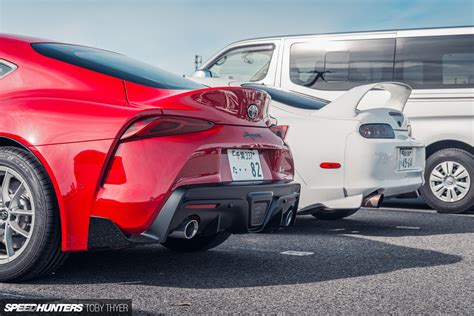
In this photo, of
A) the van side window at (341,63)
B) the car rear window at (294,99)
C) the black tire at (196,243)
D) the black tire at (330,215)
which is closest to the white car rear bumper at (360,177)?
the car rear window at (294,99)

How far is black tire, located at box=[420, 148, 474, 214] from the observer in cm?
870

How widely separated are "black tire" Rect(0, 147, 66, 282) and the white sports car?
8.98ft

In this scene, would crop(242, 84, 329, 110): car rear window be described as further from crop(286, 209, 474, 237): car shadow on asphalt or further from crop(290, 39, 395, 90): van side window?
crop(290, 39, 395, 90): van side window

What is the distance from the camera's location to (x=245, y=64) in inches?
392

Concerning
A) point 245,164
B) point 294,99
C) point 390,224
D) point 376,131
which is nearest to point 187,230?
point 245,164

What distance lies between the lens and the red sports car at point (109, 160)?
3.71 meters

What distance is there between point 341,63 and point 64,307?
274 inches

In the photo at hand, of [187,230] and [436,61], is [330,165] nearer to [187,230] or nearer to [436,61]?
[187,230]

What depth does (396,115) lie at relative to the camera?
6.76m

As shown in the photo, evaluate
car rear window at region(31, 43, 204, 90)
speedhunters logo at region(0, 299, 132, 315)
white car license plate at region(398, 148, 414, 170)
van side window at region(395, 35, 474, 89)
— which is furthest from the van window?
speedhunters logo at region(0, 299, 132, 315)

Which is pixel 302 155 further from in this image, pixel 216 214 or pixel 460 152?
pixel 460 152

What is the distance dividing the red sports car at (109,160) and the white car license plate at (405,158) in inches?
97.0

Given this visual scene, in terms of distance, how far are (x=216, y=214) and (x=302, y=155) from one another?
8.01ft

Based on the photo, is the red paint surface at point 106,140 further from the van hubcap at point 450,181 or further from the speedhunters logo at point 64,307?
the van hubcap at point 450,181
